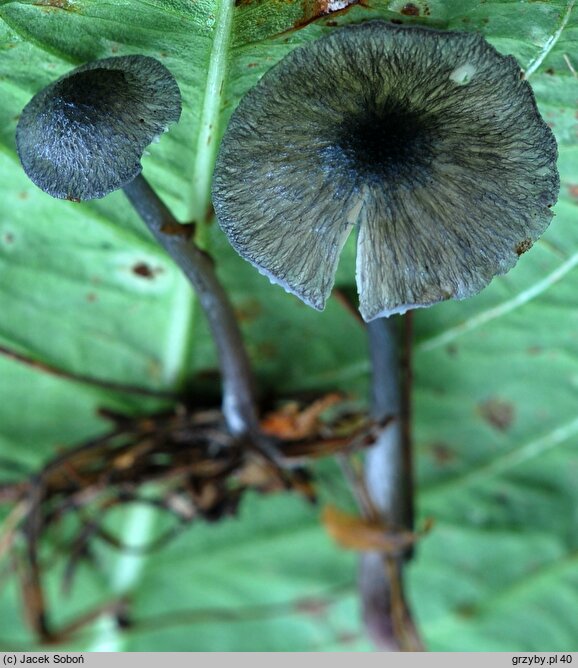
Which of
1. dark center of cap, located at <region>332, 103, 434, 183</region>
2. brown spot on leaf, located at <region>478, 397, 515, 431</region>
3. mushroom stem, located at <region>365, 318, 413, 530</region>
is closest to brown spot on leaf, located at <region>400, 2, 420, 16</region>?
dark center of cap, located at <region>332, 103, 434, 183</region>

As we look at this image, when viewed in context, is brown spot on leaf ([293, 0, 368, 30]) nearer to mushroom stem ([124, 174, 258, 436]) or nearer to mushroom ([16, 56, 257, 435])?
mushroom ([16, 56, 257, 435])

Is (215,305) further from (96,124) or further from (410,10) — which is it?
(410,10)

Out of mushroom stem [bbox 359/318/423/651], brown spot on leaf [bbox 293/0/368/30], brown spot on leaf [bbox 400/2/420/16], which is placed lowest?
mushroom stem [bbox 359/318/423/651]

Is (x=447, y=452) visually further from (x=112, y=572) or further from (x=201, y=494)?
(x=112, y=572)

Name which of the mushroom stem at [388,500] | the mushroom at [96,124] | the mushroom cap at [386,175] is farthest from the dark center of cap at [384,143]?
the mushroom stem at [388,500]

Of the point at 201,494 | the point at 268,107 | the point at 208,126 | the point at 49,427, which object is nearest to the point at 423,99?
the point at 268,107
